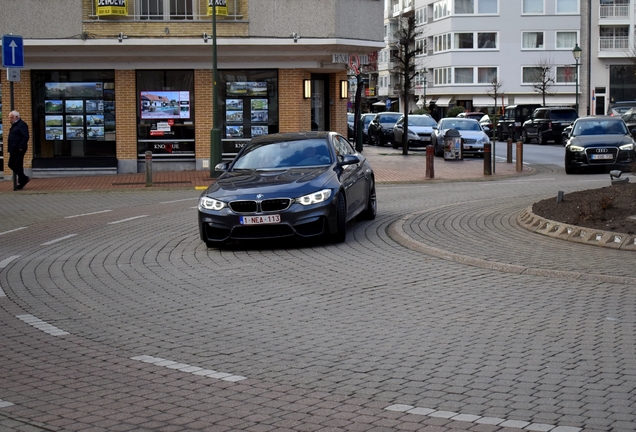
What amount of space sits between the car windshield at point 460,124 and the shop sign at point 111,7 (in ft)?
45.6

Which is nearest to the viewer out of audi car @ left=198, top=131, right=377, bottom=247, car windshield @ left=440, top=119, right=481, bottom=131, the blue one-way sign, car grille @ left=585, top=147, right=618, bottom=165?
audi car @ left=198, top=131, right=377, bottom=247

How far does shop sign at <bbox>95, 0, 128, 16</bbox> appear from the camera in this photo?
92.3 feet

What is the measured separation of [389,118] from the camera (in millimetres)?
47406

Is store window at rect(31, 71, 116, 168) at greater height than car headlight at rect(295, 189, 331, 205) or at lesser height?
greater

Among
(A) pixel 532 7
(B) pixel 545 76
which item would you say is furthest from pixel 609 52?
(A) pixel 532 7

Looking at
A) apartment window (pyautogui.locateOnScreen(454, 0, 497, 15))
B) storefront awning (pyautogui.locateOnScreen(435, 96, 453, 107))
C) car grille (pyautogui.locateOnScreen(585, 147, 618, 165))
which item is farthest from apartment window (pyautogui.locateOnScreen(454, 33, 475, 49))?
car grille (pyautogui.locateOnScreen(585, 147, 618, 165))

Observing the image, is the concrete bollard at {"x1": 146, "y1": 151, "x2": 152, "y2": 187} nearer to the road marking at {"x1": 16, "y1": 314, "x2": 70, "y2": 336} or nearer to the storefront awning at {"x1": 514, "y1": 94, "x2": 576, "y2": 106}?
the road marking at {"x1": 16, "y1": 314, "x2": 70, "y2": 336}

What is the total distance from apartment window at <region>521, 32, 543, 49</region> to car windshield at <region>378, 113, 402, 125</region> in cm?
4326

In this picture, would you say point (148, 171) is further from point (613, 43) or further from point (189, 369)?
point (613, 43)

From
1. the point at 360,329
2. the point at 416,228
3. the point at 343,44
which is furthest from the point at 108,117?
the point at 360,329

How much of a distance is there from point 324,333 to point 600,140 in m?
20.3

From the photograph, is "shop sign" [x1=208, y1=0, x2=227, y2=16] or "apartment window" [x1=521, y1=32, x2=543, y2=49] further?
"apartment window" [x1=521, y1=32, x2=543, y2=49]

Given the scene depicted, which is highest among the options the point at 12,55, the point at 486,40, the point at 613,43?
the point at 486,40

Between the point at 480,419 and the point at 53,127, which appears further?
the point at 53,127
